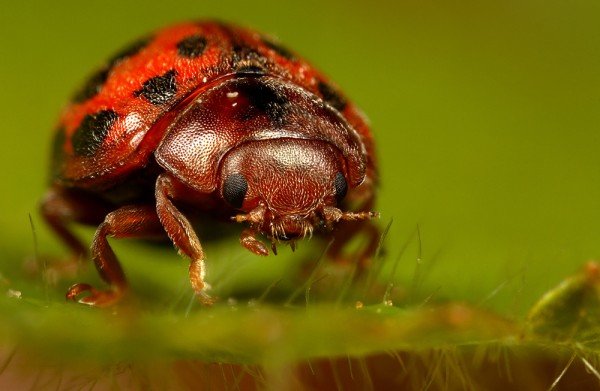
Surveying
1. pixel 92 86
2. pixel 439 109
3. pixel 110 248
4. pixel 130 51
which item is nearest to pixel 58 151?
pixel 92 86

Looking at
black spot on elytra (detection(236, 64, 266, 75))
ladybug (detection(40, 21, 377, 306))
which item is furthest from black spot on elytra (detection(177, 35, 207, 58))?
black spot on elytra (detection(236, 64, 266, 75))

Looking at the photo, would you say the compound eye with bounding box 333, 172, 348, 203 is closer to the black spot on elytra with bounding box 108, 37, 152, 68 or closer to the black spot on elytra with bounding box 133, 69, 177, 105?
the black spot on elytra with bounding box 133, 69, 177, 105

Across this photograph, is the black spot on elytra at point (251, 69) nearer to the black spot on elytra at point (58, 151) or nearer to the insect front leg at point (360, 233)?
the insect front leg at point (360, 233)

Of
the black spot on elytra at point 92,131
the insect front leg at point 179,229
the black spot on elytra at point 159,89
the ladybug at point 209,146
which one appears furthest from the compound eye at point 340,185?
the black spot on elytra at point 92,131

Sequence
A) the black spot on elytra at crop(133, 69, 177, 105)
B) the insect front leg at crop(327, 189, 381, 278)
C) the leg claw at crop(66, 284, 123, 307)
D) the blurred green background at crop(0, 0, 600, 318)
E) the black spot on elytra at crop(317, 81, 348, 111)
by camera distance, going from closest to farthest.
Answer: the leg claw at crop(66, 284, 123, 307), the black spot on elytra at crop(133, 69, 177, 105), the black spot on elytra at crop(317, 81, 348, 111), the insect front leg at crop(327, 189, 381, 278), the blurred green background at crop(0, 0, 600, 318)

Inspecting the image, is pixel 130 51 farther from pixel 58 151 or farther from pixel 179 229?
pixel 179 229

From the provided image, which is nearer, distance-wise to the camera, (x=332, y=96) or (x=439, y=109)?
(x=332, y=96)
